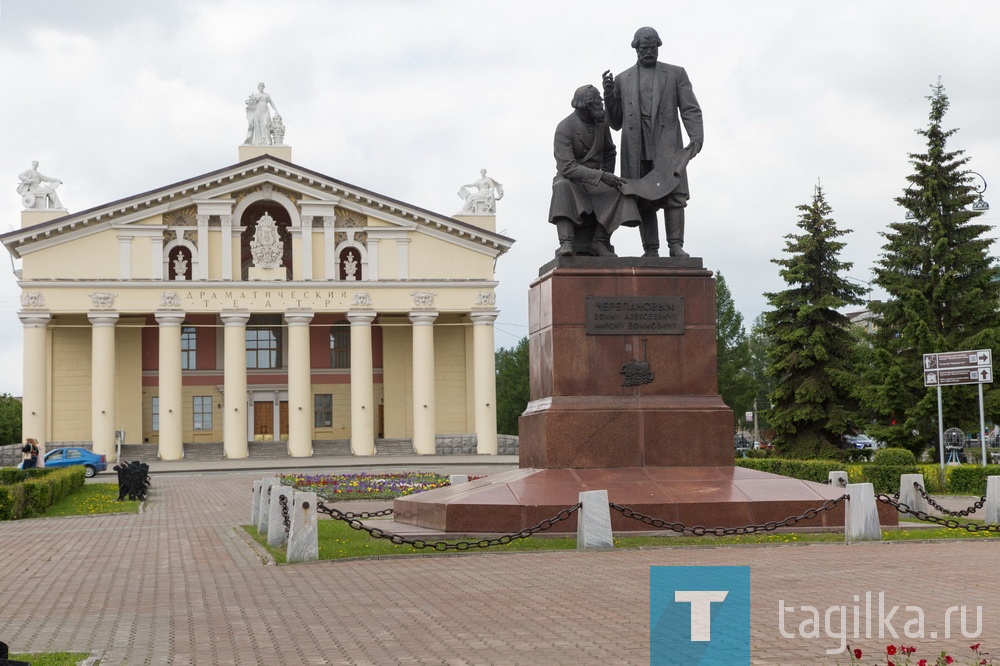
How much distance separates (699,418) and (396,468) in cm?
3395

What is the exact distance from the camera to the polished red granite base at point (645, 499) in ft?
45.4

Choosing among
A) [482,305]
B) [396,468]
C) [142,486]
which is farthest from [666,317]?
[482,305]

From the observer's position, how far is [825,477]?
87.5ft

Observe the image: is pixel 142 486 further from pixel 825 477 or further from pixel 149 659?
pixel 149 659

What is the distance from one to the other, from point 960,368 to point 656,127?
1664 cm

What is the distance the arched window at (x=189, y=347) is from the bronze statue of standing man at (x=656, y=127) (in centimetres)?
4806

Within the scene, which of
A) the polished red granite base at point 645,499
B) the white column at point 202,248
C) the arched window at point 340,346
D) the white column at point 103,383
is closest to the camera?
the polished red granite base at point 645,499

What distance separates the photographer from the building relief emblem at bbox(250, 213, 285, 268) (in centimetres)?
5716

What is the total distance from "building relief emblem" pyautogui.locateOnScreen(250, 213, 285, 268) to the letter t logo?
162ft

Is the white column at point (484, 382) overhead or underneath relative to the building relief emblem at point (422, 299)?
underneath

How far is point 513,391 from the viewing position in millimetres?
85625

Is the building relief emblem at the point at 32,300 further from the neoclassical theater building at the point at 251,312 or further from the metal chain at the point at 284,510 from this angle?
the metal chain at the point at 284,510

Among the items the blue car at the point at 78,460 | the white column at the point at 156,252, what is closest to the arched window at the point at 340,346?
the white column at the point at 156,252

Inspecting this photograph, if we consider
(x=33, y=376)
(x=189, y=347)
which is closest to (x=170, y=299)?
(x=189, y=347)
